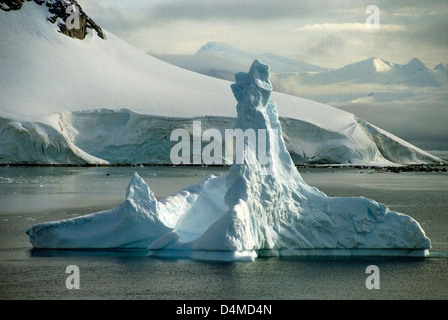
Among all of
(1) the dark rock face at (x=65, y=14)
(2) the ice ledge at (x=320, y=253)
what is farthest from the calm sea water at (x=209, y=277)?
(1) the dark rock face at (x=65, y=14)

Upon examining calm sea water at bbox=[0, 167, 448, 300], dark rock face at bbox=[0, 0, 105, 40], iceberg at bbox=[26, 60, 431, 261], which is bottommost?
calm sea water at bbox=[0, 167, 448, 300]

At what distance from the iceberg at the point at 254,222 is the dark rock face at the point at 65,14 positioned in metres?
49.0

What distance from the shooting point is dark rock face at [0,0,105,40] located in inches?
2267

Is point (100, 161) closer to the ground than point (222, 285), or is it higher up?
higher up

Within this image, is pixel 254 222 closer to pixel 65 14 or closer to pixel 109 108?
pixel 109 108

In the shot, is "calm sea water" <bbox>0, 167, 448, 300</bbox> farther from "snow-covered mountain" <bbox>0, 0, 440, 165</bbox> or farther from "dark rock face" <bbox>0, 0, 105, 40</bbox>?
"dark rock face" <bbox>0, 0, 105, 40</bbox>

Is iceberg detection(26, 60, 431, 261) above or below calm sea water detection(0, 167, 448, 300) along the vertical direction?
above

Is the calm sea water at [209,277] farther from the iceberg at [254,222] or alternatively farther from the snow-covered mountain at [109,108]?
the snow-covered mountain at [109,108]

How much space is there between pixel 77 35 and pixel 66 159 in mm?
20629

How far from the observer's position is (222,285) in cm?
929

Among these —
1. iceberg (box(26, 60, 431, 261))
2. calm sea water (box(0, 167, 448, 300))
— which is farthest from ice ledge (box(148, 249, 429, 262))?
calm sea water (box(0, 167, 448, 300))

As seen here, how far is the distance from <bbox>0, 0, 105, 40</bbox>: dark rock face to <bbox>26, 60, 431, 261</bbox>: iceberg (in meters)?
49.0

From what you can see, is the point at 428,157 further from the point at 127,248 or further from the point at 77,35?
the point at 127,248
